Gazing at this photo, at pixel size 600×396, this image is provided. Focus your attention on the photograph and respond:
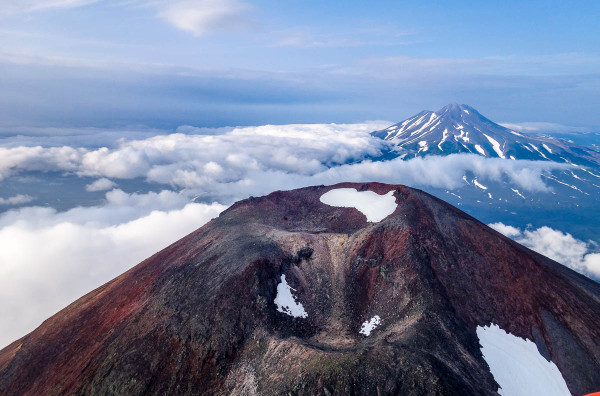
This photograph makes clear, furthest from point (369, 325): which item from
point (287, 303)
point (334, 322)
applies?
point (287, 303)

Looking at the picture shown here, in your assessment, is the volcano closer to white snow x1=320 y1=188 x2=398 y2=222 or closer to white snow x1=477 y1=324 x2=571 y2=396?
white snow x1=477 y1=324 x2=571 y2=396

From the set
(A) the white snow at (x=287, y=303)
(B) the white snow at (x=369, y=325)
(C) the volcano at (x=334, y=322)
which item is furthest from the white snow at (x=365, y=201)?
(A) the white snow at (x=287, y=303)

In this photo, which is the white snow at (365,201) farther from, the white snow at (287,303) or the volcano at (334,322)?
the white snow at (287,303)

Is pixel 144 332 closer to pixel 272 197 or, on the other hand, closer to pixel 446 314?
pixel 446 314

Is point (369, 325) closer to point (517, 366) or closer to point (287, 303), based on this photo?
point (287, 303)

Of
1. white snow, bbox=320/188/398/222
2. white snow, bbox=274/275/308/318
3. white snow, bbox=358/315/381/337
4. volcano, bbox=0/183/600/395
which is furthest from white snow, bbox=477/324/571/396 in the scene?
white snow, bbox=320/188/398/222

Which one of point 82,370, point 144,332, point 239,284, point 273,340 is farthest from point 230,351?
point 82,370
